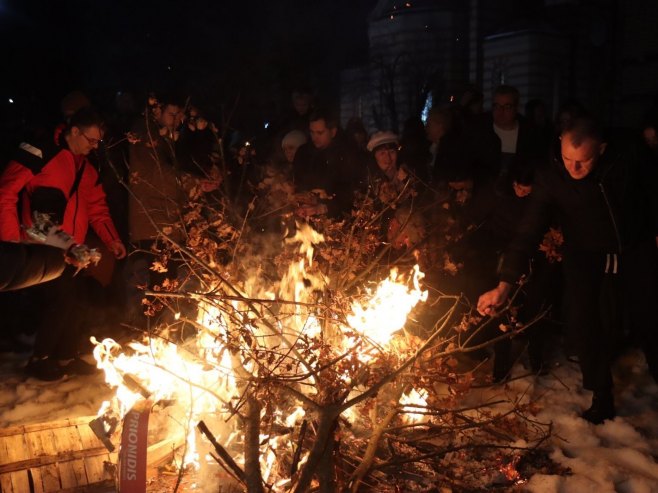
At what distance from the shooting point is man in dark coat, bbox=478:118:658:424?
4727mm

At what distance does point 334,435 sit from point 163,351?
1.68 metres

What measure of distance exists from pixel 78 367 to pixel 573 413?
428cm

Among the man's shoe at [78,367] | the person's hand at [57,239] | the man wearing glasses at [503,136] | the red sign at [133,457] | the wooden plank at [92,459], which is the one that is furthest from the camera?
the man wearing glasses at [503,136]

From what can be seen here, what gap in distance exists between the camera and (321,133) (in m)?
7.34

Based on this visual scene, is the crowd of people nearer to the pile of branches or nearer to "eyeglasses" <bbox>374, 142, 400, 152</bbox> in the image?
"eyeglasses" <bbox>374, 142, 400, 152</bbox>

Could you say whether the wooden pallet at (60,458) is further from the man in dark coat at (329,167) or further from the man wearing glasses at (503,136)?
the man wearing glasses at (503,136)

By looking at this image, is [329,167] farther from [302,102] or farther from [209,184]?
[302,102]

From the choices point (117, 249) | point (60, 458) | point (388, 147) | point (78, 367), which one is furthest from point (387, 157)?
point (60, 458)

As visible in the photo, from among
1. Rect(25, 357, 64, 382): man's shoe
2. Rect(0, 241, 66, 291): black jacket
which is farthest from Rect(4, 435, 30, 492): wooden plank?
Rect(25, 357, 64, 382): man's shoe

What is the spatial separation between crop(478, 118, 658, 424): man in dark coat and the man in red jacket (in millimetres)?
3548

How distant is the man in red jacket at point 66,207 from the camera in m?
5.54

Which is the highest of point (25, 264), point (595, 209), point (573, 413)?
point (595, 209)

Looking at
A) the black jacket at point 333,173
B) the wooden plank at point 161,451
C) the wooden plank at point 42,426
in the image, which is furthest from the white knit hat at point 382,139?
the wooden plank at point 42,426

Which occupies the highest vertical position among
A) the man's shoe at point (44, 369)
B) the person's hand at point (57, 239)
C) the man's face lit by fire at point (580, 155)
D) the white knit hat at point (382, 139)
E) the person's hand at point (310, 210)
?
the white knit hat at point (382, 139)
